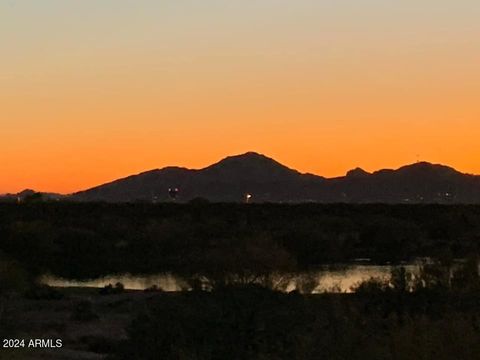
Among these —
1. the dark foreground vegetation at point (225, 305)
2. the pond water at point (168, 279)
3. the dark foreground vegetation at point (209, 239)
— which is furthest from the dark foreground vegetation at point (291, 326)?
the pond water at point (168, 279)

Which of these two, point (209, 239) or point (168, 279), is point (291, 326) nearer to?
point (168, 279)

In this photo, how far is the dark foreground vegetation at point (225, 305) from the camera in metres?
15.3

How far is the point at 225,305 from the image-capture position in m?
19.6

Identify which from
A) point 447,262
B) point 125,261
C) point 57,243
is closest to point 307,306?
point 447,262

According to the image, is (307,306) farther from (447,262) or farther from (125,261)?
(125,261)

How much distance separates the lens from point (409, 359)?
1350 cm

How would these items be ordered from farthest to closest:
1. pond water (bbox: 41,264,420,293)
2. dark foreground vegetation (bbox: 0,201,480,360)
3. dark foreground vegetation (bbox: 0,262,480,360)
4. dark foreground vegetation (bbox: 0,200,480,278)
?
dark foreground vegetation (bbox: 0,200,480,278), pond water (bbox: 41,264,420,293), dark foreground vegetation (bbox: 0,201,480,360), dark foreground vegetation (bbox: 0,262,480,360)

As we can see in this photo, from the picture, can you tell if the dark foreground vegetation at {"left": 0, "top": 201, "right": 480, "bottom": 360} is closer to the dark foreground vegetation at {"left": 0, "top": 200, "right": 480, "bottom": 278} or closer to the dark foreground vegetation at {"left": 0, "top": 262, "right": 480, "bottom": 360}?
the dark foreground vegetation at {"left": 0, "top": 262, "right": 480, "bottom": 360}

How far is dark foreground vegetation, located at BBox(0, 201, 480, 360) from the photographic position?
15273 millimetres

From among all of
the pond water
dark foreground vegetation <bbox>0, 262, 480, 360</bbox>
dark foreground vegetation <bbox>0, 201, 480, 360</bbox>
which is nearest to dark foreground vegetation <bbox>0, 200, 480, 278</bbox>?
dark foreground vegetation <bbox>0, 201, 480, 360</bbox>

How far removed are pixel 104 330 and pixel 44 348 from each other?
5.19m

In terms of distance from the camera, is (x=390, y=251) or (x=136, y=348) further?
(x=390, y=251)

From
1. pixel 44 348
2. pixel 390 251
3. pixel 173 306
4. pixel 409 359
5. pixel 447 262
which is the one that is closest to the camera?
pixel 409 359

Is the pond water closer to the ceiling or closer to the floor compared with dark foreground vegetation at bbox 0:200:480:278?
closer to the floor
